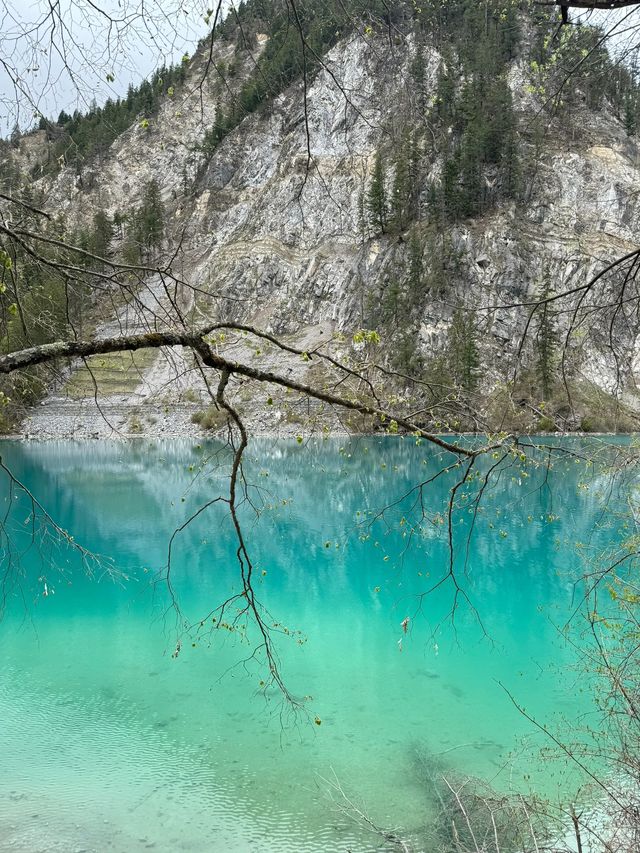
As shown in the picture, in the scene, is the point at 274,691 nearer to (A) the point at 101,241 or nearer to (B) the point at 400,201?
(A) the point at 101,241

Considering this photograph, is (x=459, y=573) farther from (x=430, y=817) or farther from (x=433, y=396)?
(x=433, y=396)

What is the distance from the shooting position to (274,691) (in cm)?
793

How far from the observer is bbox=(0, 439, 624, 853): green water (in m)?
5.43

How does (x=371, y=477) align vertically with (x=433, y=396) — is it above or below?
below

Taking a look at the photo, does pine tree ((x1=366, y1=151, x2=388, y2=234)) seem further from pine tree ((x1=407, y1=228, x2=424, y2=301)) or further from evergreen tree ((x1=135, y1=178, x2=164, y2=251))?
evergreen tree ((x1=135, y1=178, x2=164, y2=251))

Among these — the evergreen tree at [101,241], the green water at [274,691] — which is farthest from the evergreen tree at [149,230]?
the green water at [274,691]

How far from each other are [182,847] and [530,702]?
14.8ft

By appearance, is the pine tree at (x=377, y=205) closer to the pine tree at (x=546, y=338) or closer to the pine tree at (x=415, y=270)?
the pine tree at (x=415, y=270)

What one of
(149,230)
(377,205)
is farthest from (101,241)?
(377,205)

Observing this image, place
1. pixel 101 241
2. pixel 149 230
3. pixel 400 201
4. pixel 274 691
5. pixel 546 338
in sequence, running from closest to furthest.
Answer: pixel 546 338
pixel 149 230
pixel 274 691
pixel 101 241
pixel 400 201

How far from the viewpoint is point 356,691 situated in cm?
803

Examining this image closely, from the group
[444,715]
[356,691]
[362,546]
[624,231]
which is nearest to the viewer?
[444,715]

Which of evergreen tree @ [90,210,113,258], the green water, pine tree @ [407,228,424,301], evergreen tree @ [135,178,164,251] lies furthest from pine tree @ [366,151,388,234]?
the green water

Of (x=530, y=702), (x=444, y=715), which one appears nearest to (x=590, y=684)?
(x=530, y=702)
